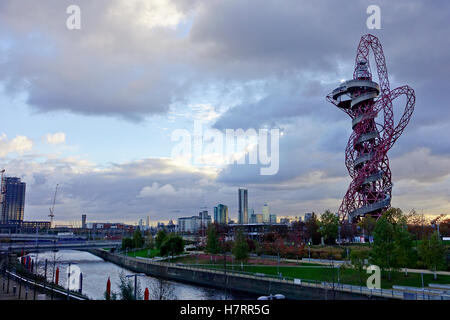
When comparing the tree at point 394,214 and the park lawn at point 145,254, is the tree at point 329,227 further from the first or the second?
the park lawn at point 145,254

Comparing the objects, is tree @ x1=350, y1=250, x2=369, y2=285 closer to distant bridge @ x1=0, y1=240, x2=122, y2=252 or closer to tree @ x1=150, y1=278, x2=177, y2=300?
tree @ x1=150, y1=278, x2=177, y2=300

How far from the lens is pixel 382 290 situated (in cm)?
3778

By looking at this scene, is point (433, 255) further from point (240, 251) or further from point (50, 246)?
point (50, 246)

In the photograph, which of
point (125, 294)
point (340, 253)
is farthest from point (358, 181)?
point (125, 294)

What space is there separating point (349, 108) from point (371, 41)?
691 inches

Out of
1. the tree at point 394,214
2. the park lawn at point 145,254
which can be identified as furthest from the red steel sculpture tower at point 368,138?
the park lawn at point 145,254

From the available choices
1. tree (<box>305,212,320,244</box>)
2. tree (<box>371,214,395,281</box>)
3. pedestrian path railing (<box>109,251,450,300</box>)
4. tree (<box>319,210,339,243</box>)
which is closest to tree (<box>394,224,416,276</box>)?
tree (<box>371,214,395,281</box>)

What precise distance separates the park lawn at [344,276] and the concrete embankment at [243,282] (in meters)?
2.43

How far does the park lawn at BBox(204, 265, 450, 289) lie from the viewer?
41.5 metres

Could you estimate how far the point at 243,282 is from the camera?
53.0 m

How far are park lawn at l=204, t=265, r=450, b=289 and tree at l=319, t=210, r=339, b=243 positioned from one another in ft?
78.6

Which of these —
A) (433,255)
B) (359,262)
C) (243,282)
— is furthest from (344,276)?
(243,282)
